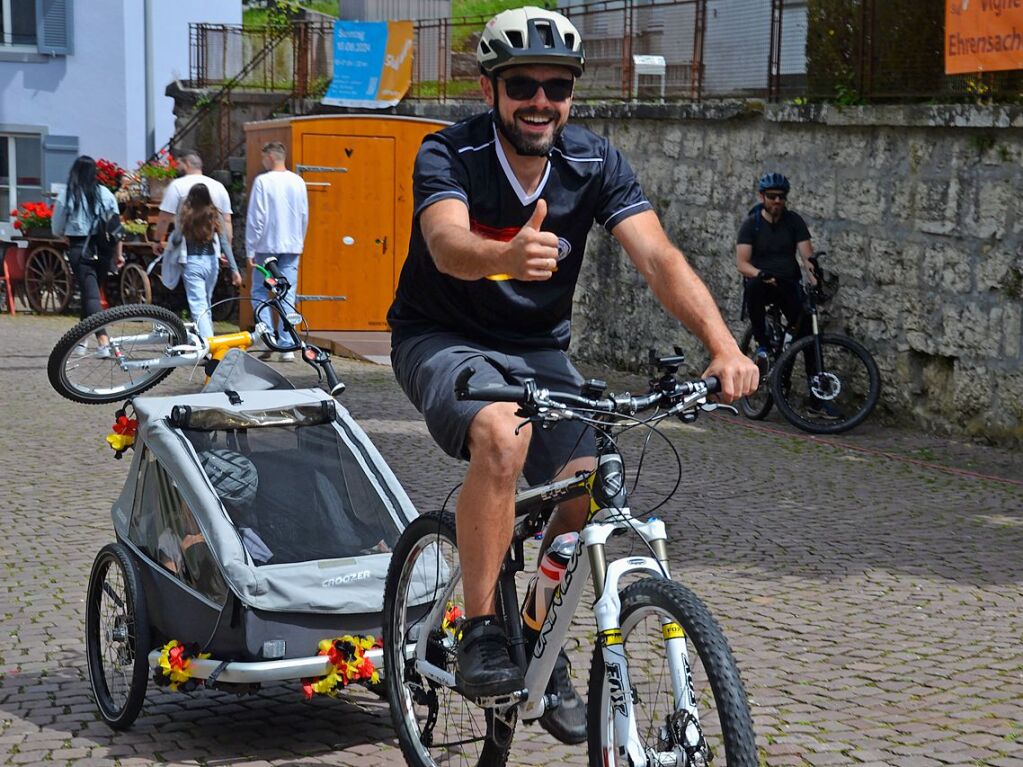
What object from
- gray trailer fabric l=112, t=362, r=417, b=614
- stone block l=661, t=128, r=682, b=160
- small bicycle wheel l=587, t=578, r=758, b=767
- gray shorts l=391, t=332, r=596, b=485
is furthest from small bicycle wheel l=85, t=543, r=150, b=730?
stone block l=661, t=128, r=682, b=160

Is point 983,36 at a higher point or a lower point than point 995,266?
higher

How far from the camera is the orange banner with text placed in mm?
10570

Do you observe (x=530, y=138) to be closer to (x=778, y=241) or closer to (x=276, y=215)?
(x=778, y=241)

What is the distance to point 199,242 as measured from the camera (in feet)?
44.0

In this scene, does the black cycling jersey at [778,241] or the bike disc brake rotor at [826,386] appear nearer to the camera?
the bike disc brake rotor at [826,386]

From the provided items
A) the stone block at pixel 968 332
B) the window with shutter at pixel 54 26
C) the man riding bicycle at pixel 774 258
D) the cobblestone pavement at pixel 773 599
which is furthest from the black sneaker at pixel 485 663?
the window with shutter at pixel 54 26

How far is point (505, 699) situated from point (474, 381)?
787 millimetres

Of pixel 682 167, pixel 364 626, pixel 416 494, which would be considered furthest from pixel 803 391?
pixel 364 626

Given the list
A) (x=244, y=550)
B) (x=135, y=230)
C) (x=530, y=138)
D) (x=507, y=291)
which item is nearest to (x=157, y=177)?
(x=135, y=230)

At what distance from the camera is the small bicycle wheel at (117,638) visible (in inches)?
189

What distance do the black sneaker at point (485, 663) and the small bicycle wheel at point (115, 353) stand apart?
5693 mm

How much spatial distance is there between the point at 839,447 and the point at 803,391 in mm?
1725

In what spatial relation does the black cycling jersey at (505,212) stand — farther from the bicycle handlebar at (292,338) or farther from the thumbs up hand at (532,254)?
the bicycle handlebar at (292,338)

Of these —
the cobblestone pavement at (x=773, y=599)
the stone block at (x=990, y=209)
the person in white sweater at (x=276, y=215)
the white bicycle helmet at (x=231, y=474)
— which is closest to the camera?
the cobblestone pavement at (x=773, y=599)
